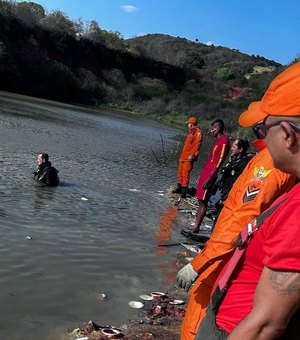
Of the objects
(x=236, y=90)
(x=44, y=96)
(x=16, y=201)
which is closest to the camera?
(x=16, y=201)

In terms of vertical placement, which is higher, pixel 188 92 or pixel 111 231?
pixel 188 92

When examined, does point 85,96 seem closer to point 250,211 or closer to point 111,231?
point 111,231

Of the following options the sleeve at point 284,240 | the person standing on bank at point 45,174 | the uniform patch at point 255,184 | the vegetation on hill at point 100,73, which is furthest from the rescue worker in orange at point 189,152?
the vegetation on hill at point 100,73

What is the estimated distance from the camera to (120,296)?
5863 millimetres

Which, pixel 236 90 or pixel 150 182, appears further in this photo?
pixel 236 90

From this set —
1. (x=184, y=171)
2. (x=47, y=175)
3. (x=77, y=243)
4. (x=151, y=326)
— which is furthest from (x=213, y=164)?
(x=151, y=326)

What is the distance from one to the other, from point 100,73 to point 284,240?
73.4 metres

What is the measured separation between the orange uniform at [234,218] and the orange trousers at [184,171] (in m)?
9.65

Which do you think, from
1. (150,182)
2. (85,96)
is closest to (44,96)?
(85,96)

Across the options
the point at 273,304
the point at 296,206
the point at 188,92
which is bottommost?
the point at 273,304

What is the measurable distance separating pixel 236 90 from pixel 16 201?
83251 mm

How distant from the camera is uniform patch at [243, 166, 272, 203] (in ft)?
8.88

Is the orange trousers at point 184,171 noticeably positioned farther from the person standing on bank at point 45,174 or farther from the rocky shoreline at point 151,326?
the rocky shoreline at point 151,326

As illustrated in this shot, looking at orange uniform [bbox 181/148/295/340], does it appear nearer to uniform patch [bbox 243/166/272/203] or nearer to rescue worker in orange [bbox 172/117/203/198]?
uniform patch [bbox 243/166/272/203]
